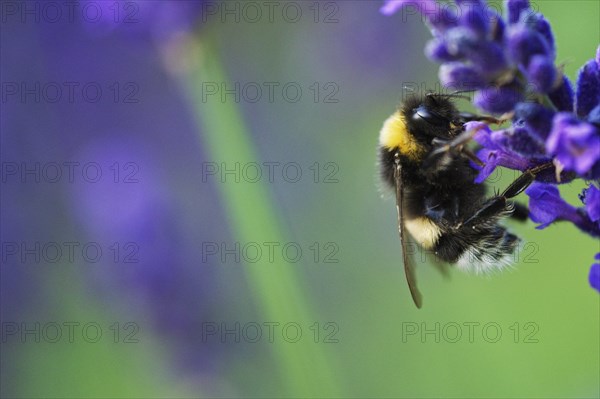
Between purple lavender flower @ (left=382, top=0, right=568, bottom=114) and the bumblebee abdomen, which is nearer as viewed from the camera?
purple lavender flower @ (left=382, top=0, right=568, bottom=114)

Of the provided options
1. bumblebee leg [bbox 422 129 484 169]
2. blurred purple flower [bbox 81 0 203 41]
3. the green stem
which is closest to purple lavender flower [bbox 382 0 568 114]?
bumblebee leg [bbox 422 129 484 169]

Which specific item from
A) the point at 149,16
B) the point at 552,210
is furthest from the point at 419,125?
the point at 149,16

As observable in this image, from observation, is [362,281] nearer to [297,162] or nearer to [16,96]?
[297,162]

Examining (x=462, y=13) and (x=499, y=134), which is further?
(x=499, y=134)

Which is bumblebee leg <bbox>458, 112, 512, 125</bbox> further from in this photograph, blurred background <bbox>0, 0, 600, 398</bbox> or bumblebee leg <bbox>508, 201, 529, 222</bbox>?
blurred background <bbox>0, 0, 600, 398</bbox>

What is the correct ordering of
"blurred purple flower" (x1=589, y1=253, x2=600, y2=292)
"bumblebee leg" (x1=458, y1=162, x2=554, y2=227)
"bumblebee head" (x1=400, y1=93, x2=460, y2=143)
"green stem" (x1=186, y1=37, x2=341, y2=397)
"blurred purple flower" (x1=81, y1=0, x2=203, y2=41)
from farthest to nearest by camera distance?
"blurred purple flower" (x1=81, y1=0, x2=203, y2=41)
"green stem" (x1=186, y1=37, x2=341, y2=397)
"bumblebee head" (x1=400, y1=93, x2=460, y2=143)
"bumblebee leg" (x1=458, y1=162, x2=554, y2=227)
"blurred purple flower" (x1=589, y1=253, x2=600, y2=292)

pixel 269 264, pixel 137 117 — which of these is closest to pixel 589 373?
pixel 269 264
